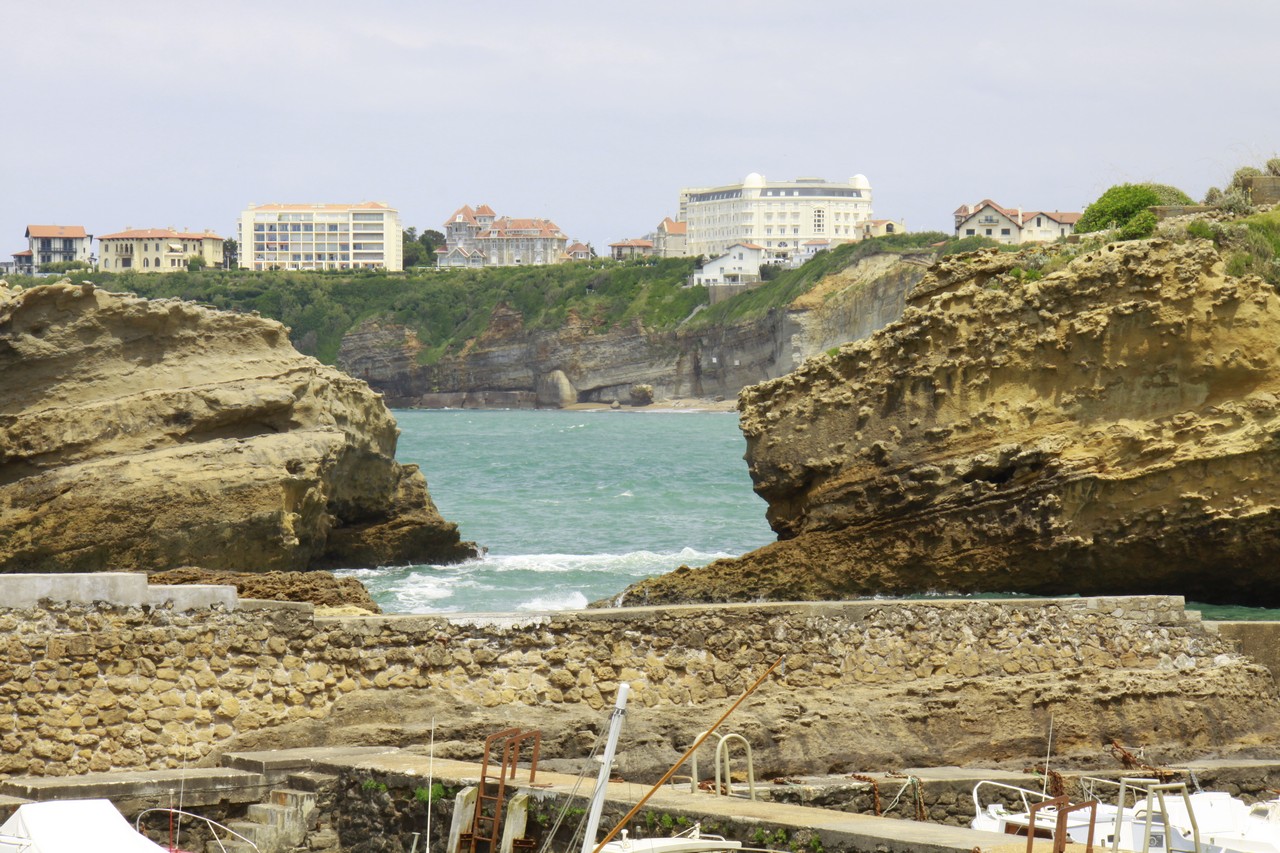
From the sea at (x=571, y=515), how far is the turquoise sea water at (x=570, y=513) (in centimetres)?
4

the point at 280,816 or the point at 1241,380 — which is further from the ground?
the point at 1241,380

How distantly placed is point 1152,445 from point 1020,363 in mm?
1791

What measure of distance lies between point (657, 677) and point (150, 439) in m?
11.8

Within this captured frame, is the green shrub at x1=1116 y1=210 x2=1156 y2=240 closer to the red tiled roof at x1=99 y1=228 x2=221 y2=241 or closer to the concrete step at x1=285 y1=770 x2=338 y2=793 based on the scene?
the concrete step at x1=285 y1=770 x2=338 y2=793

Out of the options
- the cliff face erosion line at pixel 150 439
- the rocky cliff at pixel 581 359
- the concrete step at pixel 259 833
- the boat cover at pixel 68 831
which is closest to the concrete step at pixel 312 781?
the concrete step at pixel 259 833

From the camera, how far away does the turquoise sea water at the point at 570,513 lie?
89.9ft

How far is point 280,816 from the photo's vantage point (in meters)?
11.4

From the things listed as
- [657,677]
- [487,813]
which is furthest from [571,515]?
[487,813]

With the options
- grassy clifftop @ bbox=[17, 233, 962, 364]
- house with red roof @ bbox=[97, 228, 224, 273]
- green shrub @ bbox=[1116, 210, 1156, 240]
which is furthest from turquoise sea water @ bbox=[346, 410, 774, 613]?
house with red roof @ bbox=[97, 228, 224, 273]

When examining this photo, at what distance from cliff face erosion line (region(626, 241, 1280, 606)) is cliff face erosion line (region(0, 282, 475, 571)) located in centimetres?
559

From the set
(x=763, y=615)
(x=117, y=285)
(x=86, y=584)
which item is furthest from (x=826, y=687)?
(x=117, y=285)

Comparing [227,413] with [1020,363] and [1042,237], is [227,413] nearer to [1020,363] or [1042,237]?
[1020,363]

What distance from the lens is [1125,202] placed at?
84.3 feet

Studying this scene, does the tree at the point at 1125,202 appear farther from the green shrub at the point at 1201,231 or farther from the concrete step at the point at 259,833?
the concrete step at the point at 259,833
